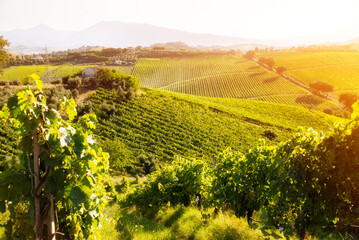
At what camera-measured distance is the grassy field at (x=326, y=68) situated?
10908cm

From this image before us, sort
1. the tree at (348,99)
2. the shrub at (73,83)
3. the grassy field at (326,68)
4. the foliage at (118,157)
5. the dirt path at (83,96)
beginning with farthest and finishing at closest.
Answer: the grassy field at (326,68), the tree at (348,99), the shrub at (73,83), the dirt path at (83,96), the foliage at (118,157)

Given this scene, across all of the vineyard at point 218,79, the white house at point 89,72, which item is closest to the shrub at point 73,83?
the white house at point 89,72

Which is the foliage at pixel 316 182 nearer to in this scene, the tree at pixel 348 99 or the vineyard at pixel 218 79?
the vineyard at pixel 218 79

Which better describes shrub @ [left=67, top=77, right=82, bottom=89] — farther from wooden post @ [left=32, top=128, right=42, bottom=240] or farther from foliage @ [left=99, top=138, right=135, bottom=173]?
wooden post @ [left=32, top=128, right=42, bottom=240]

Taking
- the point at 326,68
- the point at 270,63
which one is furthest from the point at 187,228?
the point at 326,68

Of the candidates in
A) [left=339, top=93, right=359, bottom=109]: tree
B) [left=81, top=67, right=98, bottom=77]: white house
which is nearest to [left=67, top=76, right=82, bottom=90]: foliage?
[left=81, top=67, right=98, bottom=77]: white house

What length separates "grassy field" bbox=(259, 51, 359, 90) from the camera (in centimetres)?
10908

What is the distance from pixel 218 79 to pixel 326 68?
6679 centimetres

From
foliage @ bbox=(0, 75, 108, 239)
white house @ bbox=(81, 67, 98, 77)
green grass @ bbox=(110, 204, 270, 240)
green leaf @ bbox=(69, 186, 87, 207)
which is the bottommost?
green grass @ bbox=(110, 204, 270, 240)

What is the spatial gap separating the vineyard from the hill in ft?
124

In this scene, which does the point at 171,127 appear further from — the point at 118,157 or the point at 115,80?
the point at 115,80

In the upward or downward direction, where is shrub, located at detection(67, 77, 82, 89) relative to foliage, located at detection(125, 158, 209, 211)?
upward

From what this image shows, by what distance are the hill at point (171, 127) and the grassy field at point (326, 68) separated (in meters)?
67.0

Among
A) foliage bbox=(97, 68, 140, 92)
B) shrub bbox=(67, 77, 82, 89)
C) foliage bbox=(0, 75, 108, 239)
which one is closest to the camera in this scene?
foliage bbox=(0, 75, 108, 239)
